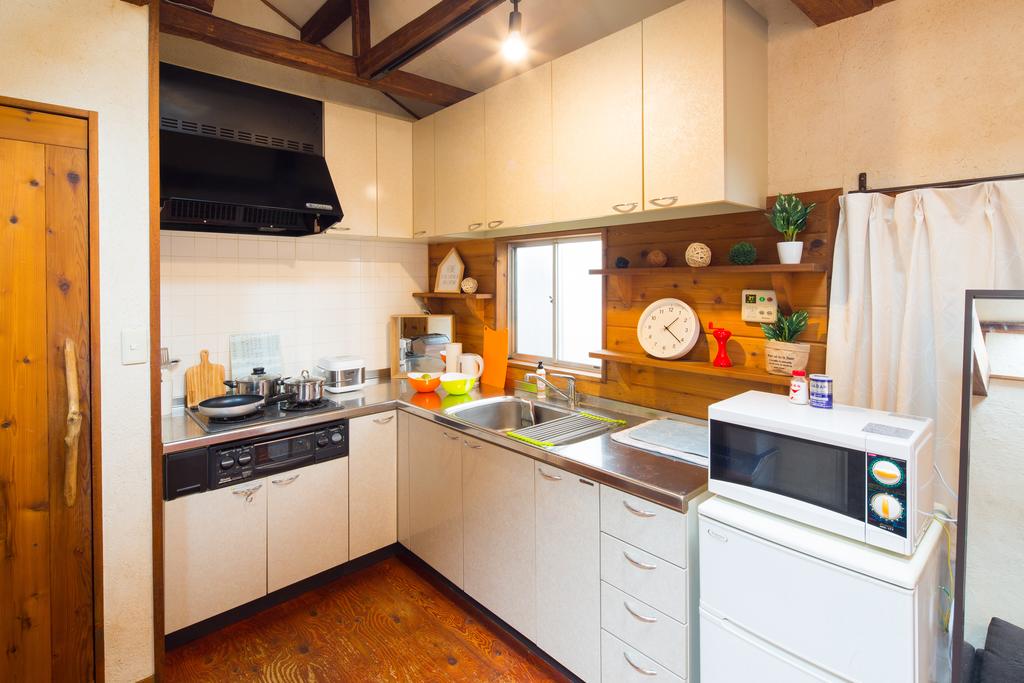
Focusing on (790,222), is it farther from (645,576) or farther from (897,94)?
(645,576)

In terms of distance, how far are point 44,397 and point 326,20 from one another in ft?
7.57

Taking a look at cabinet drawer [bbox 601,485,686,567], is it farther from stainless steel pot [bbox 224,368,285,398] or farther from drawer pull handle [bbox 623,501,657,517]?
stainless steel pot [bbox 224,368,285,398]

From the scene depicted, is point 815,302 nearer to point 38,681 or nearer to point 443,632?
point 443,632

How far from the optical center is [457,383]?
2783 mm

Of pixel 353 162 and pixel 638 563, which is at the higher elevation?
pixel 353 162

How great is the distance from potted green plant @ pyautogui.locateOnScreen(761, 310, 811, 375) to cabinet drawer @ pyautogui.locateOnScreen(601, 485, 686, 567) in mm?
705

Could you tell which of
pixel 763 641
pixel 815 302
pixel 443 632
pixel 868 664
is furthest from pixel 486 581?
pixel 815 302

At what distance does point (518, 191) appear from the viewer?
2.43 metres

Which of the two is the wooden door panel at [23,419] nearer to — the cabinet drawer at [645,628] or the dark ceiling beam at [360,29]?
the dark ceiling beam at [360,29]

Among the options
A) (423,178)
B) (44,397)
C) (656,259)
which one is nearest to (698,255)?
(656,259)

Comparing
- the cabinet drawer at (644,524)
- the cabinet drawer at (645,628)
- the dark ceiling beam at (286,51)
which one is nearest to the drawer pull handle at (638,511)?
the cabinet drawer at (644,524)

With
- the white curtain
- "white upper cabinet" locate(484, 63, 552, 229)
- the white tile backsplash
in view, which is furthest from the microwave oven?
the white tile backsplash

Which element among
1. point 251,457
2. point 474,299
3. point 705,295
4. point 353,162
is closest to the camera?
point 705,295

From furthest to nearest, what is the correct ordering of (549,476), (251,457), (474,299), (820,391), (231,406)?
(474,299)
(231,406)
(251,457)
(549,476)
(820,391)
